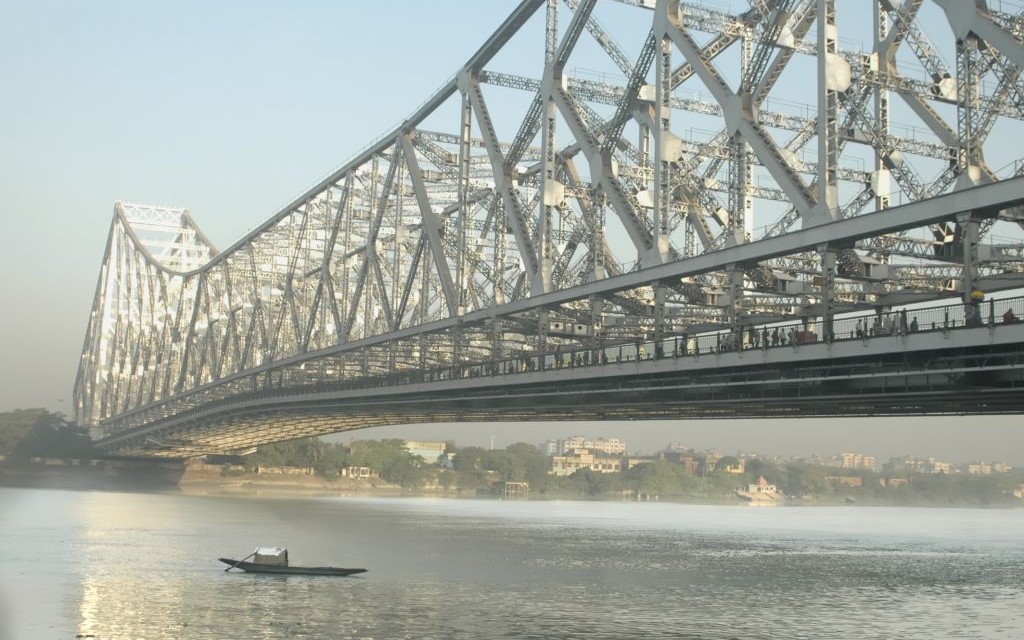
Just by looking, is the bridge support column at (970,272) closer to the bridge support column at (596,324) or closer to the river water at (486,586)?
the river water at (486,586)

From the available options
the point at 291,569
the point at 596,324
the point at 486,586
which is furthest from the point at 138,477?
the point at 486,586

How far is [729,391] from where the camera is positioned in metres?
53.7

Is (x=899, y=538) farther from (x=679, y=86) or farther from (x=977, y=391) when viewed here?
(x=977, y=391)

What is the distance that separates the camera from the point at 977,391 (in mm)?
41875

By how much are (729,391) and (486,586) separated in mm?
13388

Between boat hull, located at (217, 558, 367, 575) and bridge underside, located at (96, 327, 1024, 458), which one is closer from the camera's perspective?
bridge underside, located at (96, 327, 1024, 458)

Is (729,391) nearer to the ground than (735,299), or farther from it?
nearer to the ground

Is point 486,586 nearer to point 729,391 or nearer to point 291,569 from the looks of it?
point 291,569

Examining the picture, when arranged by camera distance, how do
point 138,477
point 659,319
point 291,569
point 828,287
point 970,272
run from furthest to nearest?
point 138,477 < point 291,569 < point 659,319 < point 828,287 < point 970,272

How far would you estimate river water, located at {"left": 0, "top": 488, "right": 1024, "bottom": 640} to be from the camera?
126 feet

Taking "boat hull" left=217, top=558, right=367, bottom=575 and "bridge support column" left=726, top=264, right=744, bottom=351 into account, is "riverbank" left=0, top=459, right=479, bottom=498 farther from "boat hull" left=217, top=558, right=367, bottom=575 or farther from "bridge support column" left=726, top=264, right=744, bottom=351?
"bridge support column" left=726, top=264, right=744, bottom=351

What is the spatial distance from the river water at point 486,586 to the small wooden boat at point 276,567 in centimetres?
70

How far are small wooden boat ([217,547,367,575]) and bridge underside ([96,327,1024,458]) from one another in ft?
46.5

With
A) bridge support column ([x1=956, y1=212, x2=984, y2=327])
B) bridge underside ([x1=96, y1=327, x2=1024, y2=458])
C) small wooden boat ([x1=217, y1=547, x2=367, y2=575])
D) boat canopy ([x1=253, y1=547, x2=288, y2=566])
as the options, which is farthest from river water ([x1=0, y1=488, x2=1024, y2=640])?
bridge support column ([x1=956, y1=212, x2=984, y2=327])
